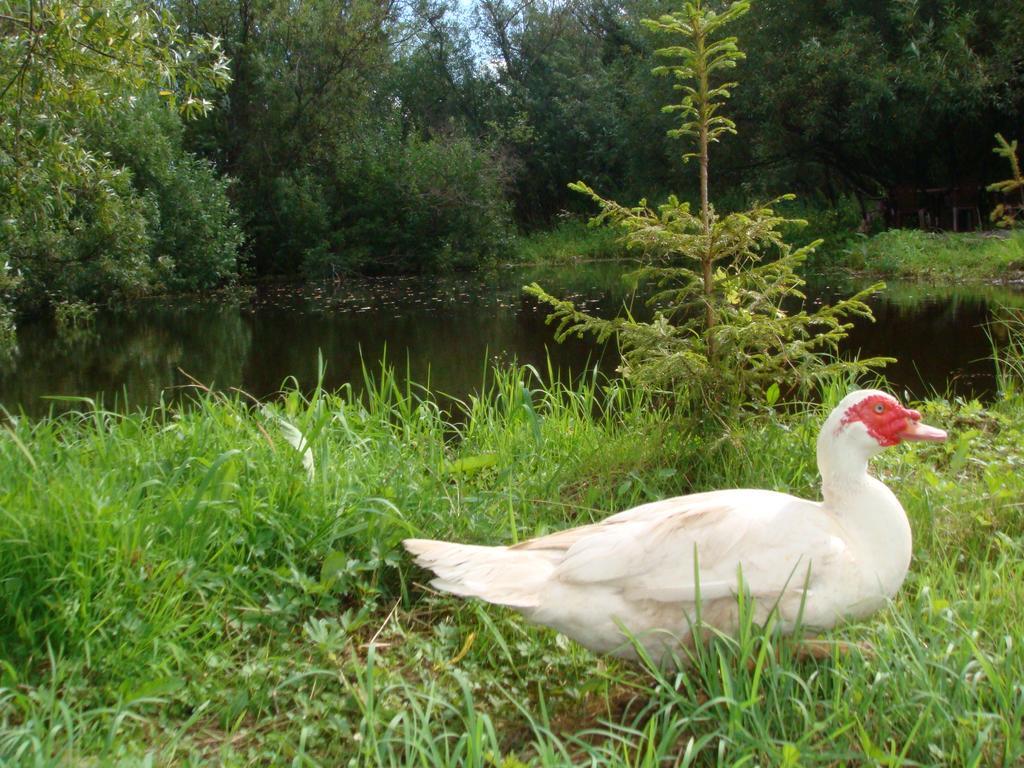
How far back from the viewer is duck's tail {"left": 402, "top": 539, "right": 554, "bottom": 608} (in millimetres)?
2359

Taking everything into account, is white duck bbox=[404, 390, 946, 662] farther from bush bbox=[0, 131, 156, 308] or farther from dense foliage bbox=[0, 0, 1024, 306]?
dense foliage bbox=[0, 0, 1024, 306]

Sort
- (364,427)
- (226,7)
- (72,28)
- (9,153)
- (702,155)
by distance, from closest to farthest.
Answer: (702,155), (364,427), (72,28), (9,153), (226,7)

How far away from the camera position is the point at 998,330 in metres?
10.6

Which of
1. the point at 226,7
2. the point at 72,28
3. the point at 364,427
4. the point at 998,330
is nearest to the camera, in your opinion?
the point at 364,427

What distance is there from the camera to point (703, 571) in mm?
2342

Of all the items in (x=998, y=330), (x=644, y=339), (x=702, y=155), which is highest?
(x=702, y=155)

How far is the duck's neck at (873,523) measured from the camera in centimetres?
241

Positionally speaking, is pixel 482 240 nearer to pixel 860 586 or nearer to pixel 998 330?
pixel 998 330

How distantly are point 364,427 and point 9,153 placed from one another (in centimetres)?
Answer: 450

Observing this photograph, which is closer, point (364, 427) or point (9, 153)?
point (364, 427)

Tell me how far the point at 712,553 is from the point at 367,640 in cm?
107

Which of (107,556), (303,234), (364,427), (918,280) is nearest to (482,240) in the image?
(303,234)

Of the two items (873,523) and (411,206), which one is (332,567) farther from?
(411,206)

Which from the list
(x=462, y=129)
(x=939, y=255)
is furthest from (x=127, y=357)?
(x=462, y=129)
